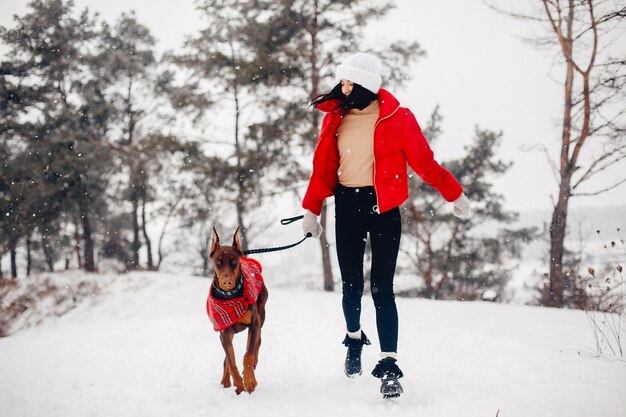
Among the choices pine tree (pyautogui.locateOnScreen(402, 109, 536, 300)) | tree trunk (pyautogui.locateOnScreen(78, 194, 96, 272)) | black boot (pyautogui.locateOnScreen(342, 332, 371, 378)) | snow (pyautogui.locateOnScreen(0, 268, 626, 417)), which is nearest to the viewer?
snow (pyautogui.locateOnScreen(0, 268, 626, 417))

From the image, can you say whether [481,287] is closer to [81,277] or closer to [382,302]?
[382,302]

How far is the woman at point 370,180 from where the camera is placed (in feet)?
8.57

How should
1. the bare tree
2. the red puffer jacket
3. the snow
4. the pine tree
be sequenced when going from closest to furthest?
the snow
the red puffer jacket
the bare tree
the pine tree

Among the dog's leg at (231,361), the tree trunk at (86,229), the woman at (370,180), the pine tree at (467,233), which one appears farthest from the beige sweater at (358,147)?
the tree trunk at (86,229)

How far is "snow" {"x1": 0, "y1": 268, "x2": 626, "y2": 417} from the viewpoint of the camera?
95.6 inches

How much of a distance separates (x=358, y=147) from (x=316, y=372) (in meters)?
1.86

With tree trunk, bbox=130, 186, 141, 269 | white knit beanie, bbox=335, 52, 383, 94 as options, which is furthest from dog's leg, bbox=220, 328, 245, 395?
tree trunk, bbox=130, 186, 141, 269

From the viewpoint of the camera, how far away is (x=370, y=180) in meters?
2.74

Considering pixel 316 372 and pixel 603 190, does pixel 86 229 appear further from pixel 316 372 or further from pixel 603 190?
pixel 603 190

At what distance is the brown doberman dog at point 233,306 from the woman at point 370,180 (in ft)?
2.28

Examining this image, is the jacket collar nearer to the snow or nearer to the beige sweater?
the beige sweater

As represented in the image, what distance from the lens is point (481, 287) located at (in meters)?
15.4

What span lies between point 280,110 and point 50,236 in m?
10.1

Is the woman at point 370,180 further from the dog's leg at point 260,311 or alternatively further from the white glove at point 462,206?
the dog's leg at point 260,311
